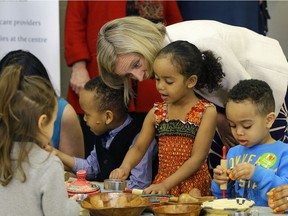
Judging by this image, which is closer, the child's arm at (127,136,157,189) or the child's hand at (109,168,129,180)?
the child's hand at (109,168,129,180)

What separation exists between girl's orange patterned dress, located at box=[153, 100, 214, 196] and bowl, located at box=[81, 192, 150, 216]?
0.51m

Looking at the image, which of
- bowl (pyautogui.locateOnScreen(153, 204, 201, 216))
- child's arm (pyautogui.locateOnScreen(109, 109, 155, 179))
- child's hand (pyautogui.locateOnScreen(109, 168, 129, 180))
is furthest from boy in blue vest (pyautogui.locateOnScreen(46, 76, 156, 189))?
bowl (pyautogui.locateOnScreen(153, 204, 201, 216))

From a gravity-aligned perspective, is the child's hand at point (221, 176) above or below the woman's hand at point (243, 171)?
below

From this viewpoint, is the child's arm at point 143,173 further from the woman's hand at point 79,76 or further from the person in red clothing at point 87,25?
the woman's hand at point 79,76

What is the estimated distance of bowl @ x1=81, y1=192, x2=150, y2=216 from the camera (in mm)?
2154

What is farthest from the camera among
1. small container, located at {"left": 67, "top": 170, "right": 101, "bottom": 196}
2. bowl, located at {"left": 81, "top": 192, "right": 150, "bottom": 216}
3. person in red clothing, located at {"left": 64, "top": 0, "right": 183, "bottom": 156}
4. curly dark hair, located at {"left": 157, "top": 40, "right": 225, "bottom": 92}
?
person in red clothing, located at {"left": 64, "top": 0, "right": 183, "bottom": 156}

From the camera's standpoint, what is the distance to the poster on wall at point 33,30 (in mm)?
4477

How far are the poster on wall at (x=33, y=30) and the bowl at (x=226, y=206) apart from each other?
7.77 feet

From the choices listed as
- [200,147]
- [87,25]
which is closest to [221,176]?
[200,147]

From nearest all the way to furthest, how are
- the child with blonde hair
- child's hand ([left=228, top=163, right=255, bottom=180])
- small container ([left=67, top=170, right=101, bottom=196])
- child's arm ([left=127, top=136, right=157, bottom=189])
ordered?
the child with blonde hair → child's hand ([left=228, top=163, right=255, bottom=180]) → small container ([left=67, top=170, right=101, bottom=196]) → child's arm ([left=127, top=136, right=157, bottom=189])

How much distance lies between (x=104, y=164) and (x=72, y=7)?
1.43 meters

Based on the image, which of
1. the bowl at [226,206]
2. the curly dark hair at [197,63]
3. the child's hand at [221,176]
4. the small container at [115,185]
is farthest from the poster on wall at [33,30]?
the bowl at [226,206]

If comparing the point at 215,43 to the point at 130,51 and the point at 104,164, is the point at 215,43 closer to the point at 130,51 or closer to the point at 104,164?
the point at 130,51

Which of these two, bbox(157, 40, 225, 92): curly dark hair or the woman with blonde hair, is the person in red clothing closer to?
the woman with blonde hair
